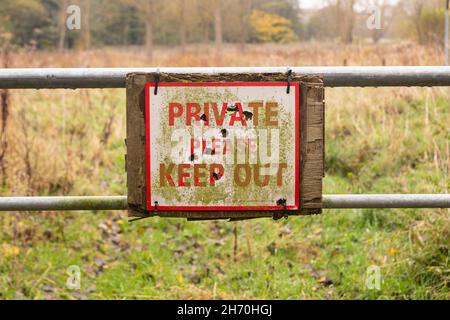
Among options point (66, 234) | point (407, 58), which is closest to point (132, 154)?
point (66, 234)

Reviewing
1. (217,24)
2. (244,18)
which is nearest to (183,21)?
(217,24)

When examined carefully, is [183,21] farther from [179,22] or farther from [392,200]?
[392,200]

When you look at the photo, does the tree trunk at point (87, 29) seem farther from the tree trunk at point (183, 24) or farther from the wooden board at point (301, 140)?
the wooden board at point (301, 140)

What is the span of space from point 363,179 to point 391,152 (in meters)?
0.55

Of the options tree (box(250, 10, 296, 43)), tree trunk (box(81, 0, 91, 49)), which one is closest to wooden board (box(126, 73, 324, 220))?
tree trunk (box(81, 0, 91, 49))

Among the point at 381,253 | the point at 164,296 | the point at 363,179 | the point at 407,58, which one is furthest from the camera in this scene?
the point at 407,58

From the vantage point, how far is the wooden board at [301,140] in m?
1.82

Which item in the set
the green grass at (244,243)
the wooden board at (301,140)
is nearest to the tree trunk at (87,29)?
the green grass at (244,243)

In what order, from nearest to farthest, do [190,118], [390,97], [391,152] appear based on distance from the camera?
[190,118] < [391,152] < [390,97]

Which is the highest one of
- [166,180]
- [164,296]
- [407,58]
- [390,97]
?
[407,58]

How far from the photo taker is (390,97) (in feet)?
24.0

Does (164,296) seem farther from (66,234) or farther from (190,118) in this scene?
(190,118)

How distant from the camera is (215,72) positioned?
5.94 ft

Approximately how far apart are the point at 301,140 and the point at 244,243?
2500 mm
